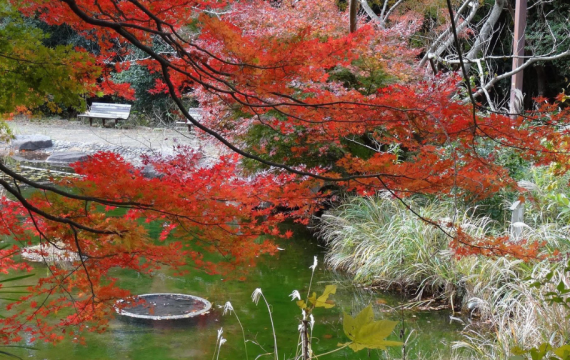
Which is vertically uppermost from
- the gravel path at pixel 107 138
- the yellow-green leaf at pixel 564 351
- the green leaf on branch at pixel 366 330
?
the green leaf on branch at pixel 366 330

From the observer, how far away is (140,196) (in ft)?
7.23

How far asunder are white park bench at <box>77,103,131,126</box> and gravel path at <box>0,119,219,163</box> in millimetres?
261

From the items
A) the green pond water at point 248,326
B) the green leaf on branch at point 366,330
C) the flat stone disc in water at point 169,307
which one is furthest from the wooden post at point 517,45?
the green leaf on branch at point 366,330

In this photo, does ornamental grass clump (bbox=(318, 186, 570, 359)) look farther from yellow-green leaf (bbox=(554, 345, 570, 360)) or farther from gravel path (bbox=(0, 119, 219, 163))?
gravel path (bbox=(0, 119, 219, 163))

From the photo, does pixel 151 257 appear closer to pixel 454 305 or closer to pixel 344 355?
pixel 344 355

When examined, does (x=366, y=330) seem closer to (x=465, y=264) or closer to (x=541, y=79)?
(x=465, y=264)

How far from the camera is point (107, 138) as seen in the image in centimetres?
1117

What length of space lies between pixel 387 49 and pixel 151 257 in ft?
13.0

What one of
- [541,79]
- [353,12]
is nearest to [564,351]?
[353,12]

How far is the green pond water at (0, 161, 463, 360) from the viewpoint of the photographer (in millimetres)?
3805

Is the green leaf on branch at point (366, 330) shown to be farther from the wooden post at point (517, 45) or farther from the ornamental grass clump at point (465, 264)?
the wooden post at point (517, 45)

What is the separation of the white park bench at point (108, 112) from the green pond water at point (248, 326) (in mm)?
7474

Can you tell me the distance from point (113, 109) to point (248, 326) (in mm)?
9457

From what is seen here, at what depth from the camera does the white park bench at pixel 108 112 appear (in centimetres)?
1233
